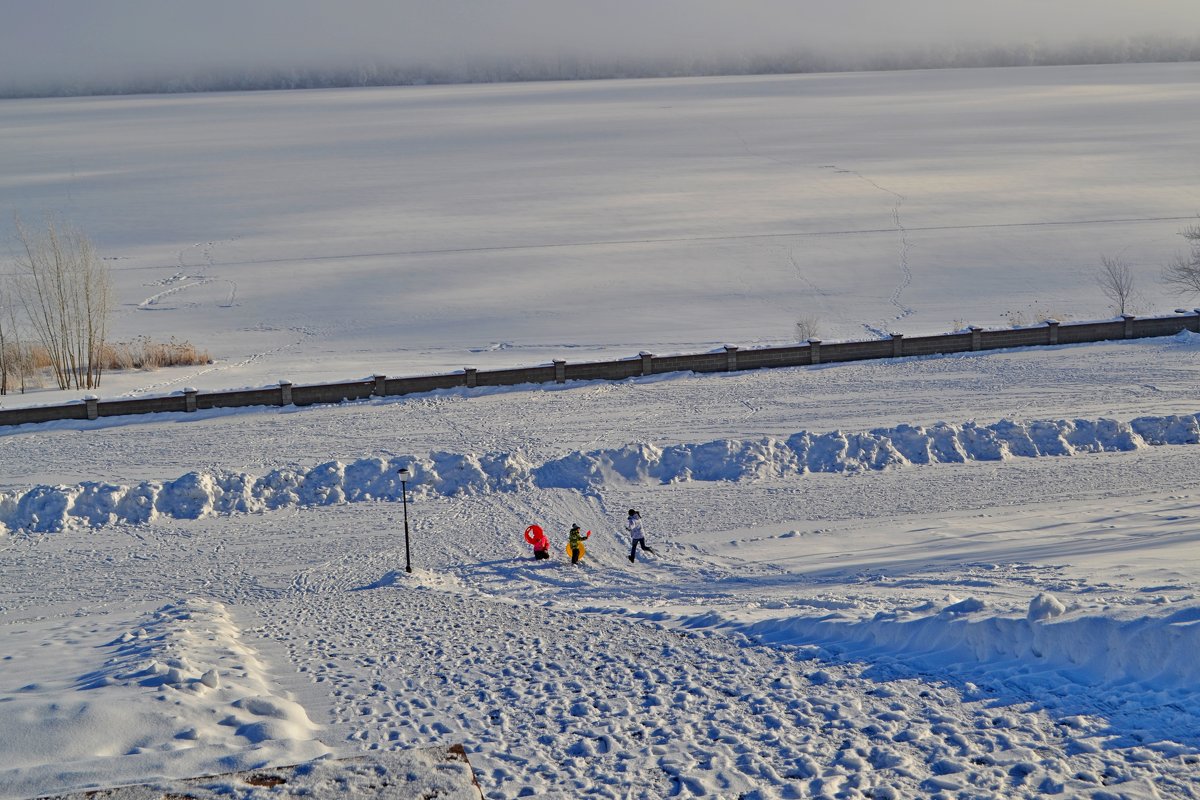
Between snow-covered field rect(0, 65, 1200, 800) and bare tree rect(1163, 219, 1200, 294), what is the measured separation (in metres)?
1.59

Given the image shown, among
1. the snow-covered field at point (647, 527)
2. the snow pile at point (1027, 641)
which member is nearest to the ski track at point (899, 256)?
the snow-covered field at point (647, 527)

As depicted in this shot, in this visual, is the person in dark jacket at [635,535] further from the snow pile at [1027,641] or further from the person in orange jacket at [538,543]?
the snow pile at [1027,641]

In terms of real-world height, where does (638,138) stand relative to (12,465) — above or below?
above

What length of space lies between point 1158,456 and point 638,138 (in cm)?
7108

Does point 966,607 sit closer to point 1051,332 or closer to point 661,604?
point 661,604

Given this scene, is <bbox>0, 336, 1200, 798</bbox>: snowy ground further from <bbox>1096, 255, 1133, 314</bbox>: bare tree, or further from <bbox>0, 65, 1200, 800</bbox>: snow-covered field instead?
<bbox>1096, 255, 1133, 314</bbox>: bare tree

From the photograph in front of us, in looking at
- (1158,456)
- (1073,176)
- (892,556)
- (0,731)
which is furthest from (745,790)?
(1073,176)

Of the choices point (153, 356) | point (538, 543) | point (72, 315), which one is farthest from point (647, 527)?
point (72, 315)

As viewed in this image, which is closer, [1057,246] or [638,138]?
[1057,246]

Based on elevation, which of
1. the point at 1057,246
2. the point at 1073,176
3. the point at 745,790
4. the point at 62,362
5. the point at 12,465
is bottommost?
the point at 745,790

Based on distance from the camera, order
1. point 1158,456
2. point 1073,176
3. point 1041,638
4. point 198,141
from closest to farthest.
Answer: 1. point 1041,638
2. point 1158,456
3. point 1073,176
4. point 198,141

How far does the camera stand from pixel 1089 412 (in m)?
26.3

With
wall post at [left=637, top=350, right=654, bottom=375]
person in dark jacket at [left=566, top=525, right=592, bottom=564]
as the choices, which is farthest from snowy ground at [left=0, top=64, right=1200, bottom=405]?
person in dark jacket at [left=566, top=525, right=592, bottom=564]

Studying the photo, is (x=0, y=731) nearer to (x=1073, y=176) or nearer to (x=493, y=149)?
(x=1073, y=176)
